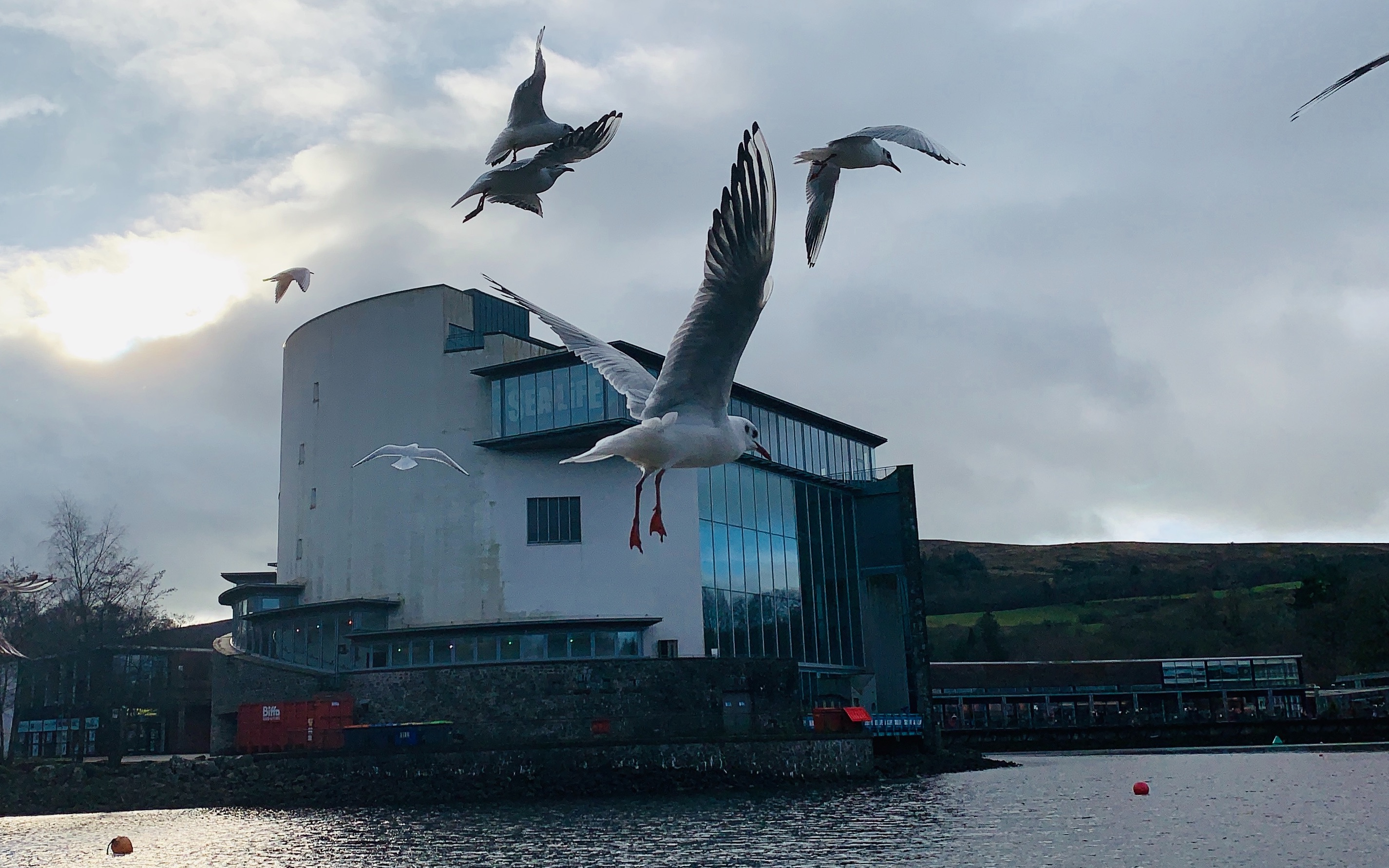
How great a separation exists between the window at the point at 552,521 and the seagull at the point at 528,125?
133 feet

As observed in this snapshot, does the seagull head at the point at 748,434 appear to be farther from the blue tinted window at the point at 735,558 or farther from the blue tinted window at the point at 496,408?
the blue tinted window at the point at 735,558

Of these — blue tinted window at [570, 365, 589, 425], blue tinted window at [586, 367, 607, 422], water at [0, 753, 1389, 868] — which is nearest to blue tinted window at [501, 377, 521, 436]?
blue tinted window at [570, 365, 589, 425]

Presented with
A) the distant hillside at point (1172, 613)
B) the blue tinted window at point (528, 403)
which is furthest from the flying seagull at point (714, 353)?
the distant hillside at point (1172, 613)

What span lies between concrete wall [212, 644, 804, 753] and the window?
624cm

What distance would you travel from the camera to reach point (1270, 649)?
12700cm

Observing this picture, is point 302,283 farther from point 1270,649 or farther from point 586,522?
point 1270,649

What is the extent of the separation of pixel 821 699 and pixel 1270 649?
81383 mm

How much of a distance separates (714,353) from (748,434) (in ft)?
7.97

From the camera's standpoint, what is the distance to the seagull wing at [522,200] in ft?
51.2

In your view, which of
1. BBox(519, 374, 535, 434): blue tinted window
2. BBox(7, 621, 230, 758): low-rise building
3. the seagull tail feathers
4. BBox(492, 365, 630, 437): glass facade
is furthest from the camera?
BBox(7, 621, 230, 758): low-rise building

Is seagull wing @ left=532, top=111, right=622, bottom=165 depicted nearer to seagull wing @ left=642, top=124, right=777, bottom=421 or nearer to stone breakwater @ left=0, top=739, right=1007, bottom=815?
seagull wing @ left=642, top=124, right=777, bottom=421

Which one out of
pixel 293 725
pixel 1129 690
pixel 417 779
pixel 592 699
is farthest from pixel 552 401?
pixel 1129 690

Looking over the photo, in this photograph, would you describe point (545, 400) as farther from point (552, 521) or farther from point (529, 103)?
point (529, 103)

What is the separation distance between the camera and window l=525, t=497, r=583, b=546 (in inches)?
2208
